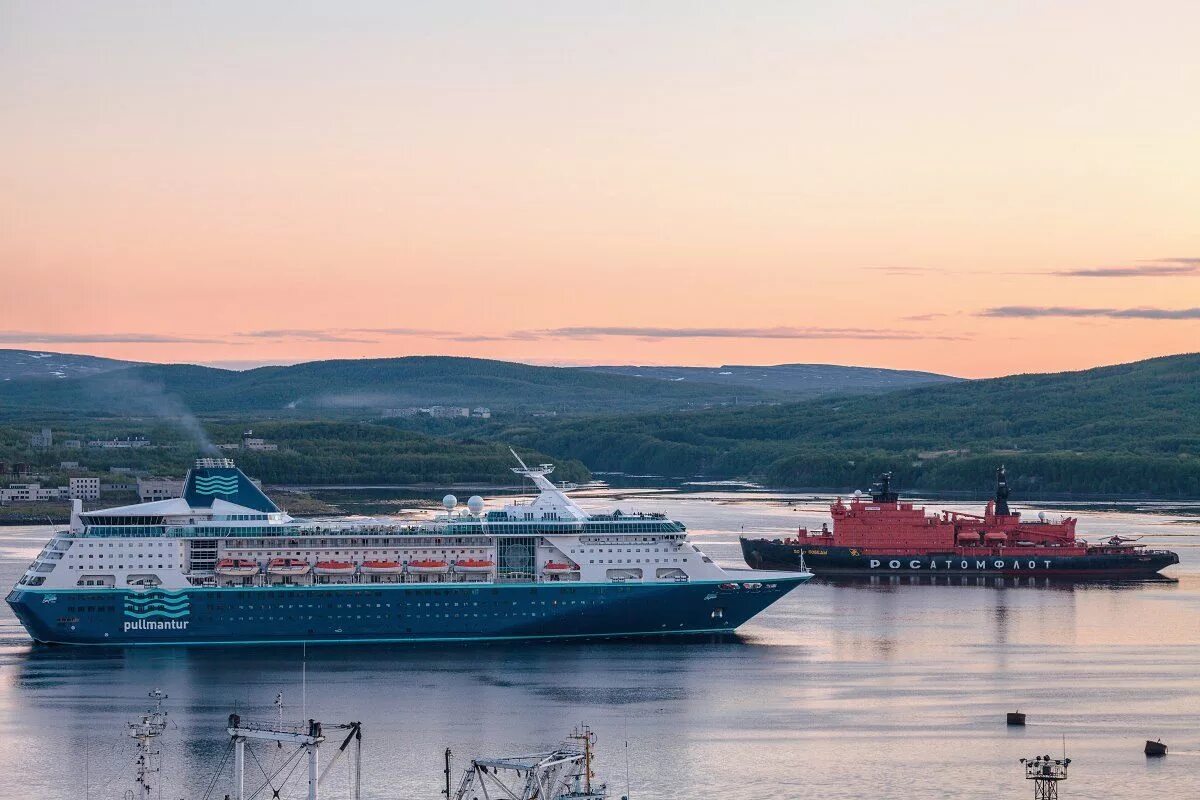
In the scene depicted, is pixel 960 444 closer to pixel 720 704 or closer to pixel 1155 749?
pixel 720 704

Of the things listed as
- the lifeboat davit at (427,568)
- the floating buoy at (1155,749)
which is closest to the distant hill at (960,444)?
the lifeboat davit at (427,568)

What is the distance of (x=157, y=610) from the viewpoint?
165 feet

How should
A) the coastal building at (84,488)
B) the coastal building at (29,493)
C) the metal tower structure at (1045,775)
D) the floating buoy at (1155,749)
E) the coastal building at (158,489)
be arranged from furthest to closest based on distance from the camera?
1. the coastal building at (84,488)
2. the coastal building at (29,493)
3. the coastal building at (158,489)
4. the floating buoy at (1155,749)
5. the metal tower structure at (1045,775)

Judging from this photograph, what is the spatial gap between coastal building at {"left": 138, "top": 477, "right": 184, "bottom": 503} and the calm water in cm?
4904

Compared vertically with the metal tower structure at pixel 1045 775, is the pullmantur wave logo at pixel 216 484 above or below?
above

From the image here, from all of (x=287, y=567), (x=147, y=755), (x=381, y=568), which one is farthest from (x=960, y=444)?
(x=147, y=755)

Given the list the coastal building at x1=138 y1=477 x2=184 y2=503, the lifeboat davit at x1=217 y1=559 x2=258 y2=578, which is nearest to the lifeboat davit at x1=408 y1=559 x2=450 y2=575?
the lifeboat davit at x1=217 y1=559 x2=258 y2=578

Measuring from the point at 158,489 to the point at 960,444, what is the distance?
79.9 meters

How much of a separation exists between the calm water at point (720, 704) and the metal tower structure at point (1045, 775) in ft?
1.26

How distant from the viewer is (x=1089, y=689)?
4456 centimetres

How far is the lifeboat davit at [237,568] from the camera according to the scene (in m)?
51.0

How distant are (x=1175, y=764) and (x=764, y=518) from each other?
6771cm

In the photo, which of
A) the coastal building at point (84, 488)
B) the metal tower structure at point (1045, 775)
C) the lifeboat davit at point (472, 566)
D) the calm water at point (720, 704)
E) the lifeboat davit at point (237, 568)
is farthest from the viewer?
the coastal building at point (84, 488)

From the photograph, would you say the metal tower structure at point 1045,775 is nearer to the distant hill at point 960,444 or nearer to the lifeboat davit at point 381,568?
the lifeboat davit at point 381,568
